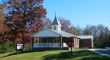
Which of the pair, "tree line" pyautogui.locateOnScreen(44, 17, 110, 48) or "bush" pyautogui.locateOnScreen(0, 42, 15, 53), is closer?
"bush" pyautogui.locateOnScreen(0, 42, 15, 53)

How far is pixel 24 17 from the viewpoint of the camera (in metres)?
59.6

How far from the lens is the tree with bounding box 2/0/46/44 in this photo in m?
58.2

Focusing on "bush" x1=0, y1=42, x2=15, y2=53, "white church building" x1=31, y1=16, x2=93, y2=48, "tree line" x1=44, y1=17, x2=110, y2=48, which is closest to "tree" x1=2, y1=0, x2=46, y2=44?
"white church building" x1=31, y1=16, x2=93, y2=48

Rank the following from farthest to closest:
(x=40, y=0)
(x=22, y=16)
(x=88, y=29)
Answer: (x=88, y=29)
(x=40, y=0)
(x=22, y=16)

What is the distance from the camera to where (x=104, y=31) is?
11438cm

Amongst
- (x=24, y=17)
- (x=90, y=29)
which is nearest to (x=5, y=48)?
(x=24, y=17)

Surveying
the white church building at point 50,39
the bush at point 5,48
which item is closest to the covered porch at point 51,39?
the white church building at point 50,39

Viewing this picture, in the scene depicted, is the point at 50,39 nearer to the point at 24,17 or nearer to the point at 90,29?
the point at 24,17

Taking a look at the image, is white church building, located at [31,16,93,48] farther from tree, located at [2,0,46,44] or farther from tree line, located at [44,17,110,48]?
tree line, located at [44,17,110,48]

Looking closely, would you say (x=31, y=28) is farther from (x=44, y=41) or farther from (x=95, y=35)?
(x=95, y=35)

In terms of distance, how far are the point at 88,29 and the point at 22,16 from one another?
66.9 m

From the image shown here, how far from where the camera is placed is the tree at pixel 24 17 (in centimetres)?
5816

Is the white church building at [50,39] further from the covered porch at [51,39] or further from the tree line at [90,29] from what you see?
the tree line at [90,29]

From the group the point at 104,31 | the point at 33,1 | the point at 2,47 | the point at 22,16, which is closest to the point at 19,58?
the point at 22,16
